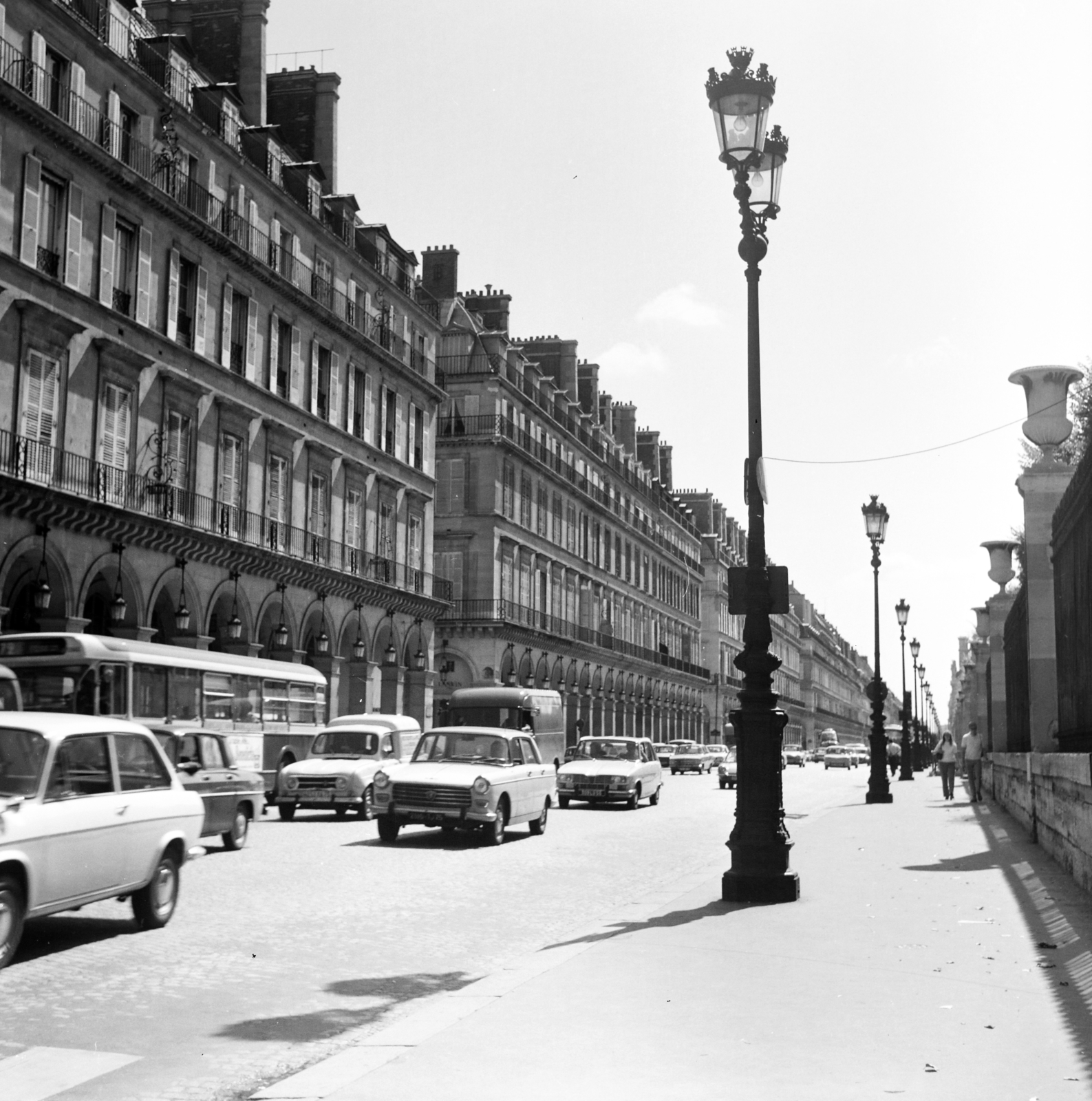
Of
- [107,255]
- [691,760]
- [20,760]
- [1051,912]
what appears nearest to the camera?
[20,760]

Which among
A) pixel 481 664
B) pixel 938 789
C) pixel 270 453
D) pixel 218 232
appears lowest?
pixel 938 789

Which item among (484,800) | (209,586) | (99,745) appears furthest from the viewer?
(209,586)

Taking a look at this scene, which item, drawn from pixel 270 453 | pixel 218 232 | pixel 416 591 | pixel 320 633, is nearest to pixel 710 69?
pixel 218 232

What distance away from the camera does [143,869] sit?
10742 millimetres

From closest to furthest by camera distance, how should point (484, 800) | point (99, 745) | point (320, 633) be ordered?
point (99, 745)
point (484, 800)
point (320, 633)

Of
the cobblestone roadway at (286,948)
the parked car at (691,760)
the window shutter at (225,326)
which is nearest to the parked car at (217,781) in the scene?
the cobblestone roadway at (286,948)

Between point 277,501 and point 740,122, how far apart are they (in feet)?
97.5

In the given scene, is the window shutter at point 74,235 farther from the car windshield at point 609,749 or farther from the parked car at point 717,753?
the parked car at point 717,753

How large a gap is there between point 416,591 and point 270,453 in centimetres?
1165

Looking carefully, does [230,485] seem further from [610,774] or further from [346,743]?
[346,743]

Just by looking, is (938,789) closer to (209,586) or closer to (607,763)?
(607,763)

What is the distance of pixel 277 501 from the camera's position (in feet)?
136

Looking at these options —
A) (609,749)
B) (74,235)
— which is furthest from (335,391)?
(609,749)

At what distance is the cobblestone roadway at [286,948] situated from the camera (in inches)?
277
